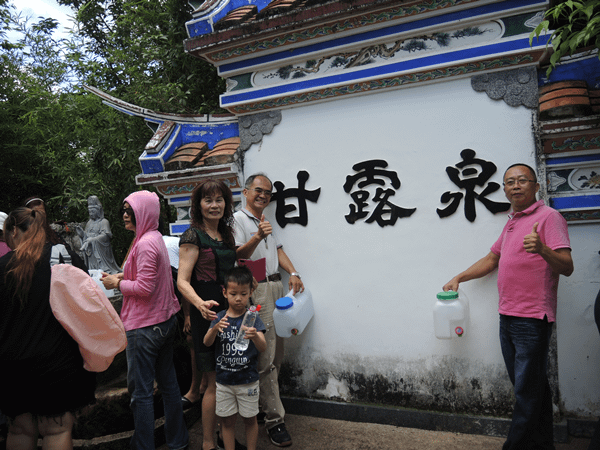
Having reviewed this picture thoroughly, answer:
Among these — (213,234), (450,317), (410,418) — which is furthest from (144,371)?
(450,317)

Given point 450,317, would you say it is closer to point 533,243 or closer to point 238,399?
point 533,243

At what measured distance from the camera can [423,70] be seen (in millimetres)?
3186

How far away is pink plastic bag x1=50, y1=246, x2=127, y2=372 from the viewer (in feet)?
7.49

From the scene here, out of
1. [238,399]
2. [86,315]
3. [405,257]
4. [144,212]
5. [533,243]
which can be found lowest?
[238,399]

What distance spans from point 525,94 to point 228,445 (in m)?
3.04

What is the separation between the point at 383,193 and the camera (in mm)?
3379

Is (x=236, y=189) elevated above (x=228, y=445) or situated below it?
above

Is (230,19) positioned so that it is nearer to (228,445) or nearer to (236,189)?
(236,189)

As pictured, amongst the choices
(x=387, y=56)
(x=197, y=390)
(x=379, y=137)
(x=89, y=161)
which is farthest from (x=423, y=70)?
(x=89, y=161)

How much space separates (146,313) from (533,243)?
2.28m

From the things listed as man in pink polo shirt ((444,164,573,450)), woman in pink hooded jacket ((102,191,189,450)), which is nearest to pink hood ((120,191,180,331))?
woman in pink hooded jacket ((102,191,189,450))

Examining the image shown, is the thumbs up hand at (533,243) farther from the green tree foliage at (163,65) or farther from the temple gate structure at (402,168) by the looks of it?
the green tree foliage at (163,65)

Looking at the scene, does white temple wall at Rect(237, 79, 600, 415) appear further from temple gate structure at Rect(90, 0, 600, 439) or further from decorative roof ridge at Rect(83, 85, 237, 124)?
decorative roof ridge at Rect(83, 85, 237, 124)

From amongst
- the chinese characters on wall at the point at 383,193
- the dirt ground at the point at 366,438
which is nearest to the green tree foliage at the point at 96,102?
the chinese characters on wall at the point at 383,193
